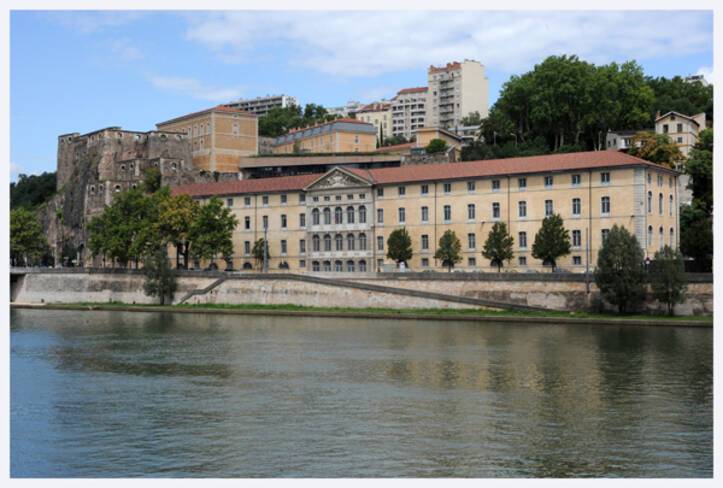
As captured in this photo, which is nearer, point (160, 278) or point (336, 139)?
point (160, 278)

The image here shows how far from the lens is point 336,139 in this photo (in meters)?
94.9

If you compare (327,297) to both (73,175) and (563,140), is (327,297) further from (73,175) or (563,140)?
(73,175)

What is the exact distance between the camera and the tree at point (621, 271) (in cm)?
4644

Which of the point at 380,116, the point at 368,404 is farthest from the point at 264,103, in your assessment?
the point at 368,404

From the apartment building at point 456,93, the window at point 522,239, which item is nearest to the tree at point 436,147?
the window at point 522,239

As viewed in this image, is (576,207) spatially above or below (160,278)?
above

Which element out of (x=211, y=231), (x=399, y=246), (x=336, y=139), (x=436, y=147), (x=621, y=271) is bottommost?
(x=621, y=271)

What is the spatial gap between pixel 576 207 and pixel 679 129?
22.4m

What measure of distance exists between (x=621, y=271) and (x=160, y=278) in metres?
30.7

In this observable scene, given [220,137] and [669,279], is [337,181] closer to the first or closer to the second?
[669,279]

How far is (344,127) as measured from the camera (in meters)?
95.6

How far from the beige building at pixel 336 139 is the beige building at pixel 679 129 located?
30.7m

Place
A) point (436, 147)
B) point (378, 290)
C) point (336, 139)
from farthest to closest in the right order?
point (336, 139), point (436, 147), point (378, 290)

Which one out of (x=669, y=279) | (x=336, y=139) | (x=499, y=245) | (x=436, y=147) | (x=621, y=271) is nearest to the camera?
(x=669, y=279)
